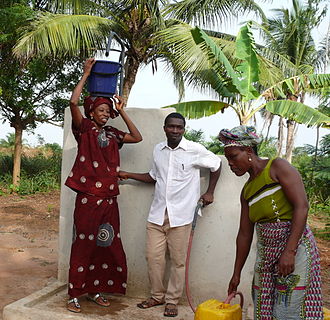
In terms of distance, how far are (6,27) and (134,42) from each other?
11.1 feet

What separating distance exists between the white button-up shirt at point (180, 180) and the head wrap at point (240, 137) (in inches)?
54.1

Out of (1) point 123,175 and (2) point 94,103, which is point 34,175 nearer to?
(1) point 123,175

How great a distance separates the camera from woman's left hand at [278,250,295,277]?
2455 mm

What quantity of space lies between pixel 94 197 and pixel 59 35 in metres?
8.28

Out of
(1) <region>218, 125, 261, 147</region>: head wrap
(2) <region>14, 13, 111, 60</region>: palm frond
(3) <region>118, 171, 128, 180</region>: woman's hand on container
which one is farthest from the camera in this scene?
(2) <region>14, 13, 111, 60</region>: palm frond

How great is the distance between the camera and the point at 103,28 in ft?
40.0

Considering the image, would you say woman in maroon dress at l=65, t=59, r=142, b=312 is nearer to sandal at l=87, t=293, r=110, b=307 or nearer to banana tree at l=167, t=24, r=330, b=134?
sandal at l=87, t=293, r=110, b=307

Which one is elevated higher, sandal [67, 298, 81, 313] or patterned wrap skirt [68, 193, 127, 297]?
patterned wrap skirt [68, 193, 127, 297]

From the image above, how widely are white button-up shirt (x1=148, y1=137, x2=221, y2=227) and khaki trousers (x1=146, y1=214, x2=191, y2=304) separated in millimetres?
80

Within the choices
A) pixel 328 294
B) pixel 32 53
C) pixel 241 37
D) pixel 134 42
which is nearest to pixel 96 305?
pixel 328 294

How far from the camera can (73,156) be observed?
4.62 m

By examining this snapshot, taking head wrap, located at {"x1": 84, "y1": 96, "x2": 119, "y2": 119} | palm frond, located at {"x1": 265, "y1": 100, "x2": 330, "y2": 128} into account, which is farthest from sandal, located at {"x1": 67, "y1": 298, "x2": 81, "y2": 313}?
palm frond, located at {"x1": 265, "y1": 100, "x2": 330, "y2": 128}

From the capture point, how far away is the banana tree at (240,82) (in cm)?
978

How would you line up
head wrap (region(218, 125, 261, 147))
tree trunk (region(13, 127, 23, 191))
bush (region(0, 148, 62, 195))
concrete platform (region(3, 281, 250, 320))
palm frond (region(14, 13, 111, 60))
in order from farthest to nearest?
bush (region(0, 148, 62, 195))
tree trunk (region(13, 127, 23, 191))
palm frond (region(14, 13, 111, 60))
concrete platform (region(3, 281, 250, 320))
head wrap (region(218, 125, 261, 147))
